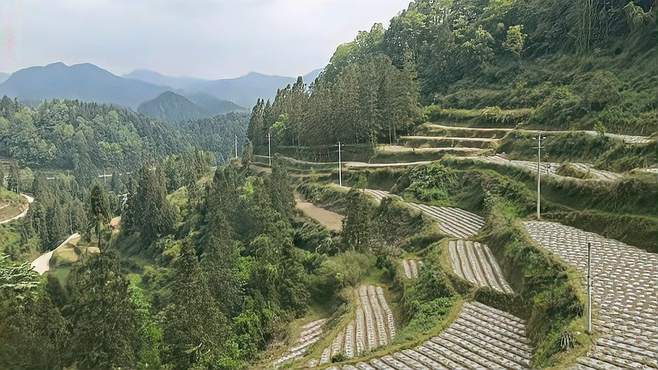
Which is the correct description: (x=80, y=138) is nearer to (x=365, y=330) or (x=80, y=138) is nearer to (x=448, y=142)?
(x=448, y=142)

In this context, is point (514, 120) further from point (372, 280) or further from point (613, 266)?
point (613, 266)

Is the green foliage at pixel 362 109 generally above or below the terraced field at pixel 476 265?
above

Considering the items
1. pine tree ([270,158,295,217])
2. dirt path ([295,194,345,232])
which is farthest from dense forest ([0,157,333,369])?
dirt path ([295,194,345,232])

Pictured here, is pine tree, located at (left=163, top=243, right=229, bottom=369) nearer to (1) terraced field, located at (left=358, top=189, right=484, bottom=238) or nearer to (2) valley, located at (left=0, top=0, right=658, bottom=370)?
(2) valley, located at (left=0, top=0, right=658, bottom=370)

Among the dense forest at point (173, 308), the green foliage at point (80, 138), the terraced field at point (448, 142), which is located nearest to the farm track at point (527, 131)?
the terraced field at point (448, 142)

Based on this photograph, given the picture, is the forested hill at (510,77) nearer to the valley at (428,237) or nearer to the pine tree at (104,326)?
the valley at (428,237)

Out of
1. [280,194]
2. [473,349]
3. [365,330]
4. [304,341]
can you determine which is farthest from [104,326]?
[280,194]
